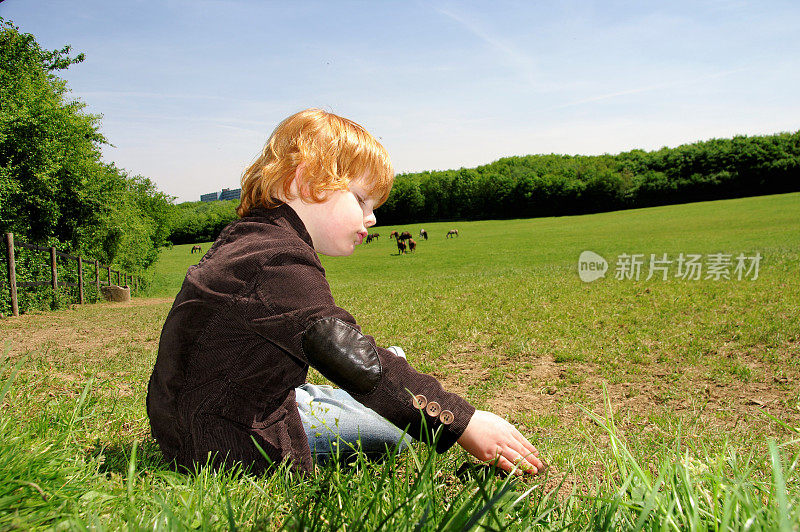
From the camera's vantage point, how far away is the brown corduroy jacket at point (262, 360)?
1.59 metres

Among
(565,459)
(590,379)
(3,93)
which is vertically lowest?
(590,379)

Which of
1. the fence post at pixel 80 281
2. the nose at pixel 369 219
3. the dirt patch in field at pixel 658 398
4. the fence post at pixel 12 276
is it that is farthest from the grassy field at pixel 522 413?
the fence post at pixel 80 281

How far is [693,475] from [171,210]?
51.2 meters

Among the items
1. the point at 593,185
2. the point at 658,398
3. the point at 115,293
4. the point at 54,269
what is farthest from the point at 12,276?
the point at 593,185

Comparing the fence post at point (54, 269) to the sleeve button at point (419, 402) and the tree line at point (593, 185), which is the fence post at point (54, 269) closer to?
the sleeve button at point (419, 402)

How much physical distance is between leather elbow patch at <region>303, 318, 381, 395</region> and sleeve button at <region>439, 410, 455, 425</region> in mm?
252

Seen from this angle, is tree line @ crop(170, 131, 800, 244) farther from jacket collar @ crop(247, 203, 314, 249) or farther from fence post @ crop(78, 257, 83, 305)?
jacket collar @ crop(247, 203, 314, 249)

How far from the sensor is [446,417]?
1.66 meters

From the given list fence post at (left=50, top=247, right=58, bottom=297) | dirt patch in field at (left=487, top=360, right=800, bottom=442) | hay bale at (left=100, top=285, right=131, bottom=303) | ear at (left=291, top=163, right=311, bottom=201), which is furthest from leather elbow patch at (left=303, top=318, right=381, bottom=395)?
hay bale at (left=100, top=285, right=131, bottom=303)

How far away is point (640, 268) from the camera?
16.5 m

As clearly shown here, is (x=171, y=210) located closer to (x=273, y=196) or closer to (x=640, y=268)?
(x=640, y=268)

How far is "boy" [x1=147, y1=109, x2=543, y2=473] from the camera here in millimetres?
1607

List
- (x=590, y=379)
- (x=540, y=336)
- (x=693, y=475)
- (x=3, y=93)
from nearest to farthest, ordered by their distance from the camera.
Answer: (x=693, y=475)
(x=590, y=379)
(x=540, y=336)
(x=3, y=93)

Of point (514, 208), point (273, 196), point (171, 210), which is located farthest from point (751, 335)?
point (514, 208)
